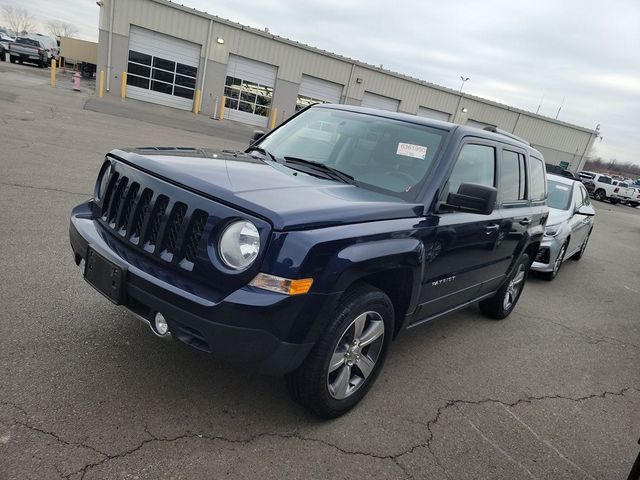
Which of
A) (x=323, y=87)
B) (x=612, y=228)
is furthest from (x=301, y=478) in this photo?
(x=323, y=87)

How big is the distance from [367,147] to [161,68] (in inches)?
1008

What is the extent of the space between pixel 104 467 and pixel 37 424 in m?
0.48

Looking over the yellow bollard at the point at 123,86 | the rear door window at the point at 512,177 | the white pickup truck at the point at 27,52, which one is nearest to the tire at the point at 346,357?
the rear door window at the point at 512,177

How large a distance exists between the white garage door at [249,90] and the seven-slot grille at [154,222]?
1033 inches

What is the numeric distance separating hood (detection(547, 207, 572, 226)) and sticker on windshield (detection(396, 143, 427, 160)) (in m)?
4.53

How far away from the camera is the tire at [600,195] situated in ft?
109

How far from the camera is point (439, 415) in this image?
3242 millimetres

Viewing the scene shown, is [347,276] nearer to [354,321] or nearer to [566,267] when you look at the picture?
[354,321]

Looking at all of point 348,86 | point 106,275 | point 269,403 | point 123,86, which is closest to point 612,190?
point 348,86

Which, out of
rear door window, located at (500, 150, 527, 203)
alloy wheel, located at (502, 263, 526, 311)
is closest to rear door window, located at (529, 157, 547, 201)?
rear door window, located at (500, 150, 527, 203)

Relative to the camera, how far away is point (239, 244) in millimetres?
2350

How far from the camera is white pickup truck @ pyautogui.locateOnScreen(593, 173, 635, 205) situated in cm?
3247

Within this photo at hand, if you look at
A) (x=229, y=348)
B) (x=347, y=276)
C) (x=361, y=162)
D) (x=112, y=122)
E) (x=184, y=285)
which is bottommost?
(x=112, y=122)

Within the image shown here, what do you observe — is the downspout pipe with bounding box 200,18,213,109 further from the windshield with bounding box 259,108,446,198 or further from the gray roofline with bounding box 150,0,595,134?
the windshield with bounding box 259,108,446,198
